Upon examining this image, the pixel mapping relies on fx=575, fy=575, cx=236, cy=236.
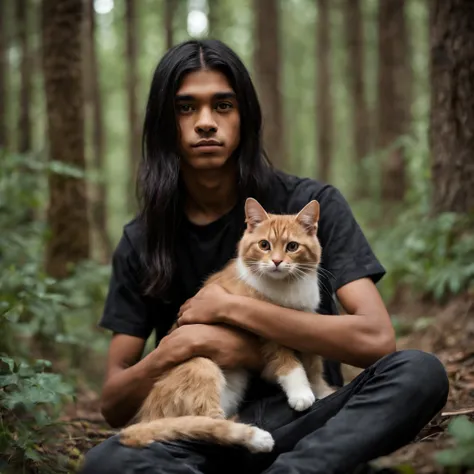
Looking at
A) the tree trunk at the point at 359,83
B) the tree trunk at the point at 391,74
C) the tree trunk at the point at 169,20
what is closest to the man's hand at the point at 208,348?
the tree trunk at the point at 391,74

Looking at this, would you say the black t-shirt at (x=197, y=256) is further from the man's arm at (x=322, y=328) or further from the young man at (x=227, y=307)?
the man's arm at (x=322, y=328)

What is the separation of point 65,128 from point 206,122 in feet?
11.6

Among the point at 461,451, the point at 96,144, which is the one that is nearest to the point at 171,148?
the point at 461,451

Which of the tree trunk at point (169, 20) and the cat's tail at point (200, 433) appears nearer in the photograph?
the cat's tail at point (200, 433)

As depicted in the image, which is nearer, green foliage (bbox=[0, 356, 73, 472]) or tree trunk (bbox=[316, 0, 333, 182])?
green foliage (bbox=[0, 356, 73, 472])

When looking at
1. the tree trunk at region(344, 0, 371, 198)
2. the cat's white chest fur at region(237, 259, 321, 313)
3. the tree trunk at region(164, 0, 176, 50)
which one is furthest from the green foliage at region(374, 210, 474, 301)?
the tree trunk at region(344, 0, 371, 198)

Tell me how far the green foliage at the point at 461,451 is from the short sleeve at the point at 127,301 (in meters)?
2.33

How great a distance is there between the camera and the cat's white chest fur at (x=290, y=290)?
3.64 metres

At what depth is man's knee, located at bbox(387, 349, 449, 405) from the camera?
290 centimetres

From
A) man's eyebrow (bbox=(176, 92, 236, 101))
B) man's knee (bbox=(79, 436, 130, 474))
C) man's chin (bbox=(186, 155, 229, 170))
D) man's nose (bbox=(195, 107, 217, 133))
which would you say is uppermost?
man's eyebrow (bbox=(176, 92, 236, 101))

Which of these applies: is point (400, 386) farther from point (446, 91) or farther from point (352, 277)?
point (446, 91)

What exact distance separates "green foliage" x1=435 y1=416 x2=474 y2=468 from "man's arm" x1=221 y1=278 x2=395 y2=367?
102 cm

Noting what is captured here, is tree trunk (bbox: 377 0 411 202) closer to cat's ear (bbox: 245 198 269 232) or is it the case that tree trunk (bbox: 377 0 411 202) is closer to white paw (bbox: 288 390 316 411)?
cat's ear (bbox: 245 198 269 232)

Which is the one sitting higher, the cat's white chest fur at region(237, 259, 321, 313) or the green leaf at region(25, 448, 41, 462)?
the cat's white chest fur at region(237, 259, 321, 313)
